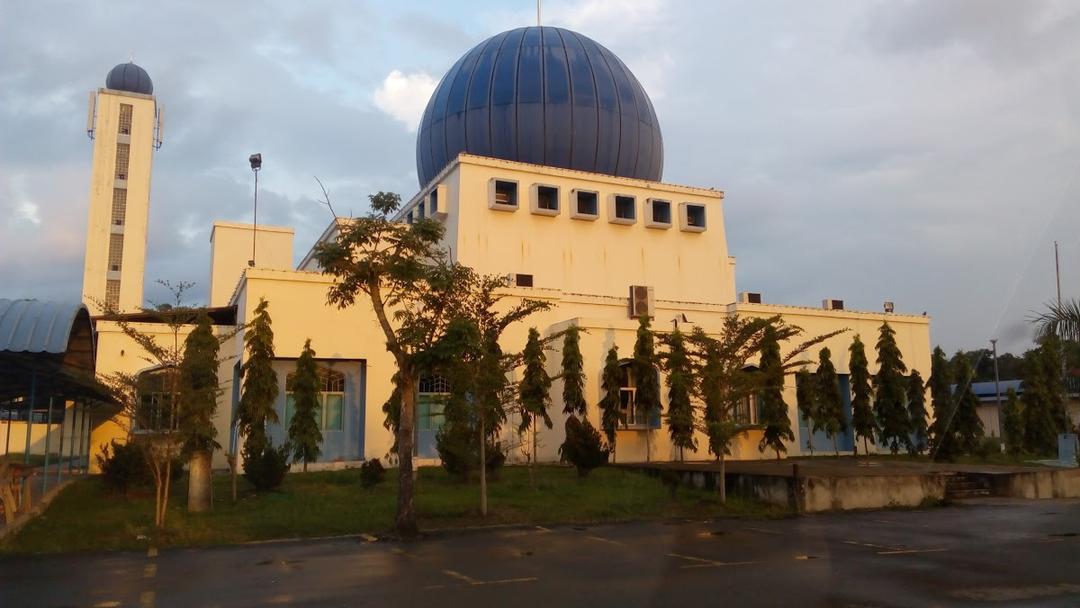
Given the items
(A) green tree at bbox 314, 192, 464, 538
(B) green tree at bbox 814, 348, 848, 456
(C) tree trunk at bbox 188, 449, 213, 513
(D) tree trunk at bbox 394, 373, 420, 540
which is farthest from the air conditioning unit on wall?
(C) tree trunk at bbox 188, 449, 213, 513

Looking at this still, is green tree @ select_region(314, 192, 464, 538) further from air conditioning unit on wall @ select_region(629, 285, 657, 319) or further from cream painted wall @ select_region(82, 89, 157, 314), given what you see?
cream painted wall @ select_region(82, 89, 157, 314)

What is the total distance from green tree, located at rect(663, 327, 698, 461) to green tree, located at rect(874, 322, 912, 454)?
836 centimetres

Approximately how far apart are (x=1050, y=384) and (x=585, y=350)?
20.7 meters

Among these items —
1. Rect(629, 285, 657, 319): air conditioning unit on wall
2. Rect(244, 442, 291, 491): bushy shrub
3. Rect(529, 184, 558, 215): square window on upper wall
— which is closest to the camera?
Rect(244, 442, 291, 491): bushy shrub

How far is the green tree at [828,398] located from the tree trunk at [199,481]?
21111 millimetres

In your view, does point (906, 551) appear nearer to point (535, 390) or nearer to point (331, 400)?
point (535, 390)

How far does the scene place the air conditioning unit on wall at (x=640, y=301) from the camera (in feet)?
97.2

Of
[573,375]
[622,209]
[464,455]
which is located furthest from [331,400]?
[622,209]

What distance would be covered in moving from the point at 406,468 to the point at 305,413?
9441 mm

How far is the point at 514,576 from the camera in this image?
10719 millimetres

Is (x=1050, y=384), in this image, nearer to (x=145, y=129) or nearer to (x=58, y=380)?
(x=58, y=380)

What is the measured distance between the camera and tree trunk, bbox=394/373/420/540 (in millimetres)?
14211

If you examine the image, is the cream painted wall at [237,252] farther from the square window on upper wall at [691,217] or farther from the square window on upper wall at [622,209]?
the square window on upper wall at [691,217]

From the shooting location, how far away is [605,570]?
36.6ft
